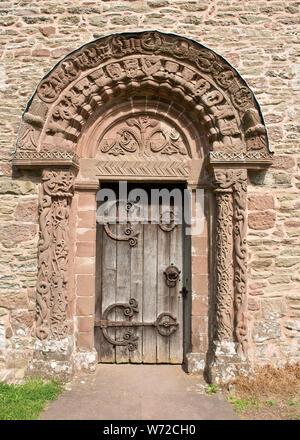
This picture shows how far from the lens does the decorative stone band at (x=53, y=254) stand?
4.16 metres

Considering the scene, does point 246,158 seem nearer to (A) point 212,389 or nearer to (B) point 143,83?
(B) point 143,83

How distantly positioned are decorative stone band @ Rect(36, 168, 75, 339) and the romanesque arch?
0.01m

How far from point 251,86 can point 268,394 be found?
3.76 m

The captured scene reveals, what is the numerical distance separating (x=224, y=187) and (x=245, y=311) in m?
1.56

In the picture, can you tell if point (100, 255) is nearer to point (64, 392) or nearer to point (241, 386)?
point (64, 392)

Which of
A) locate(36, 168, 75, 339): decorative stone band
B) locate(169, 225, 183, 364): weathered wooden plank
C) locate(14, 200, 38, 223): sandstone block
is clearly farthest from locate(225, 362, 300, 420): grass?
locate(14, 200, 38, 223): sandstone block

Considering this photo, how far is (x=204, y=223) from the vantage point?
4.55 metres

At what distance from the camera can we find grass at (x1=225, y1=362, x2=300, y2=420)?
3.41 m

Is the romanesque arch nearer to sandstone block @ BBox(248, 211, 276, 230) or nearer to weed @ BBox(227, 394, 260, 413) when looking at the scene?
sandstone block @ BBox(248, 211, 276, 230)

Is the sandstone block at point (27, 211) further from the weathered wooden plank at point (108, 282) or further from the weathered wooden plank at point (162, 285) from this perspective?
the weathered wooden plank at point (162, 285)

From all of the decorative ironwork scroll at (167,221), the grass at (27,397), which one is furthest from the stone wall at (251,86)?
the decorative ironwork scroll at (167,221)
